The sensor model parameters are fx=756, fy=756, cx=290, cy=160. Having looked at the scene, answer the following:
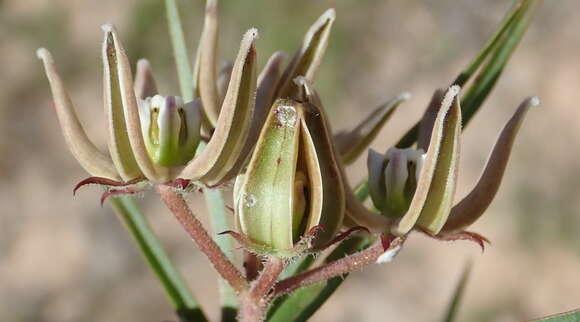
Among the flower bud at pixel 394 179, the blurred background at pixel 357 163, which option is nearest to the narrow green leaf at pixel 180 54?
the flower bud at pixel 394 179

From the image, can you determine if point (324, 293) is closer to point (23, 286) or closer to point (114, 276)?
point (114, 276)

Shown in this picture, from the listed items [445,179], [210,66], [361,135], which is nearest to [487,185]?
[445,179]

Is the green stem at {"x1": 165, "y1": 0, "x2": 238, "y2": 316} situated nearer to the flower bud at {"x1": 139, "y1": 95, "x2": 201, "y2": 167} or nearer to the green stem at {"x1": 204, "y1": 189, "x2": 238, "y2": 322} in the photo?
the green stem at {"x1": 204, "y1": 189, "x2": 238, "y2": 322}

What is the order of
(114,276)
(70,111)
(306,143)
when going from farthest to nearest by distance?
(114,276), (70,111), (306,143)

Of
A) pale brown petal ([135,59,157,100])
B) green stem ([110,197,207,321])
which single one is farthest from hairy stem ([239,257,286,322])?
pale brown petal ([135,59,157,100])

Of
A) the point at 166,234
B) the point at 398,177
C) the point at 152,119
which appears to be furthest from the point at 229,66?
the point at 166,234
